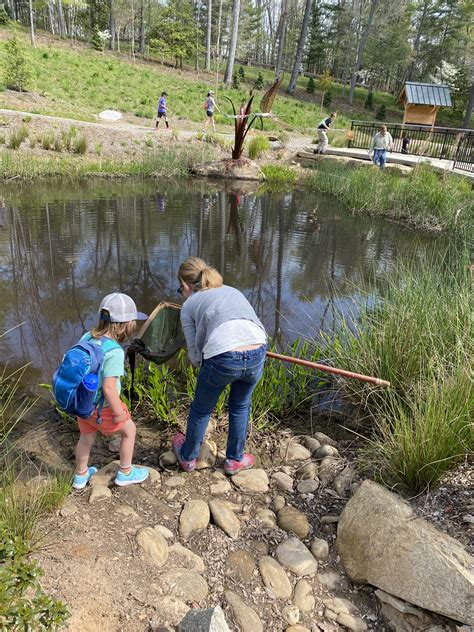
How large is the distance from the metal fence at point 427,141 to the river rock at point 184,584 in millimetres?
13851

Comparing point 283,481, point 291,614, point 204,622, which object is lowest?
point 283,481

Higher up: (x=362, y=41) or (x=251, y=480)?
(x=362, y=41)

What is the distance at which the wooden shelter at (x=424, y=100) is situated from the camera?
21156mm

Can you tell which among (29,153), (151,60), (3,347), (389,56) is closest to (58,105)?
(29,153)

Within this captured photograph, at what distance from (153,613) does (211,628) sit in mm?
352

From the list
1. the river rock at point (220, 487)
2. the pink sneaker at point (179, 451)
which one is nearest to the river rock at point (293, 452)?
the river rock at point (220, 487)

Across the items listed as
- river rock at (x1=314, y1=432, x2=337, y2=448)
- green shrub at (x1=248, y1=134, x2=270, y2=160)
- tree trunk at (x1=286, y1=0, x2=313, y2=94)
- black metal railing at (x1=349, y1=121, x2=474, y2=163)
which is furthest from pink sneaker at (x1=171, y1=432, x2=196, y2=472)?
tree trunk at (x1=286, y1=0, x2=313, y2=94)

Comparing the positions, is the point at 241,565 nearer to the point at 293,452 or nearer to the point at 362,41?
the point at 293,452

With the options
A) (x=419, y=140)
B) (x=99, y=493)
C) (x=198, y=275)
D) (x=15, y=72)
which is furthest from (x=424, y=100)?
(x=99, y=493)

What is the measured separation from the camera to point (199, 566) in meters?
2.11

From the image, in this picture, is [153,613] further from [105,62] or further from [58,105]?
[105,62]

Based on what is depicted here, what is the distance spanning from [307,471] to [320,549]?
0.60 meters

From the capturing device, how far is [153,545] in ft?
6.93

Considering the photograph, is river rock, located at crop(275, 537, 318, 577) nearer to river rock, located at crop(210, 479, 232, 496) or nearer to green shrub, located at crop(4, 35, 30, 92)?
river rock, located at crop(210, 479, 232, 496)
